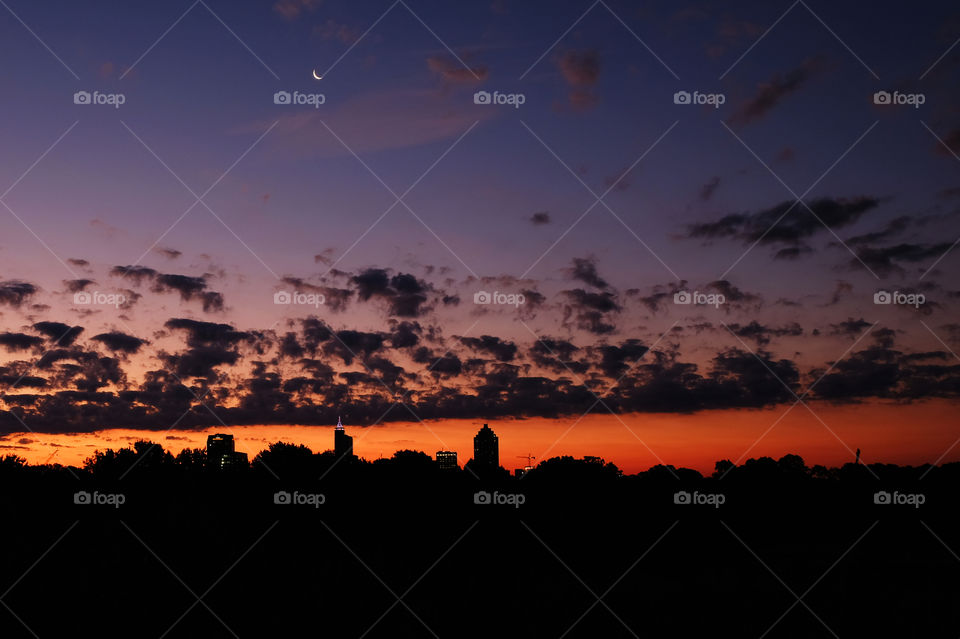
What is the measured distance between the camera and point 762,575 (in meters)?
35.0

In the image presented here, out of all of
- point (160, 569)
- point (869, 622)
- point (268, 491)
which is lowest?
point (869, 622)

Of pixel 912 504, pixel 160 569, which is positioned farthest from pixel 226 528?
pixel 912 504

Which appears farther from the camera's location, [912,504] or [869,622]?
[912,504]

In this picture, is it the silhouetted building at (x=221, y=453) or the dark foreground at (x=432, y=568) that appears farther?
the silhouetted building at (x=221, y=453)

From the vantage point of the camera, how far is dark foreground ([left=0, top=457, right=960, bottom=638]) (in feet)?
88.0

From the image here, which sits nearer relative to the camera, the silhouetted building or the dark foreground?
the dark foreground

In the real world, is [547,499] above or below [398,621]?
above

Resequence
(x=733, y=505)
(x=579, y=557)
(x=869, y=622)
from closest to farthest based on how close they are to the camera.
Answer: (x=869, y=622), (x=579, y=557), (x=733, y=505)

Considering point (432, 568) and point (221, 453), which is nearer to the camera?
point (432, 568)

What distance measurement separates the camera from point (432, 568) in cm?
3228

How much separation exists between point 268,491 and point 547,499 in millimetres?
15009

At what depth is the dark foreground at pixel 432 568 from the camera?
26812 mm

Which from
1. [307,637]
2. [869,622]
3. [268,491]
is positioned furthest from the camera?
[268,491]

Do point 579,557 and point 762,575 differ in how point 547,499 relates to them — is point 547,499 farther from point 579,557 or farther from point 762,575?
point 762,575
